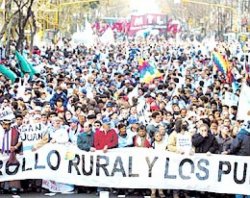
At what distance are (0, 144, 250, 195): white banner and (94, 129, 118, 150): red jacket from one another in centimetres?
15

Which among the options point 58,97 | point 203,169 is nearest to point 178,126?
point 203,169

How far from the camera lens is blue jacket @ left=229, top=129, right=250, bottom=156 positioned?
12.6 meters

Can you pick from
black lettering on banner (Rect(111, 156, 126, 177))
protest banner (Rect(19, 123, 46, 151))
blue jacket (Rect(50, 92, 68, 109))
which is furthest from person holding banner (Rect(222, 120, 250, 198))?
blue jacket (Rect(50, 92, 68, 109))

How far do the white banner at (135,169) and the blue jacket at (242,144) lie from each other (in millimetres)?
158

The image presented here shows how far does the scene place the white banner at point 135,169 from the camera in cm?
1256

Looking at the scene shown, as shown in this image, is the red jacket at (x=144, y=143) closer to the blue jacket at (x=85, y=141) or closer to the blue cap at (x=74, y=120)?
the blue jacket at (x=85, y=141)

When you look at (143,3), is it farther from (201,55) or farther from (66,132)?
(66,132)

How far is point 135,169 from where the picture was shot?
12.8 metres

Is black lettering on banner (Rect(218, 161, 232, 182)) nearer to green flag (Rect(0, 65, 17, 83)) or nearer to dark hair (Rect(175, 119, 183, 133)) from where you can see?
dark hair (Rect(175, 119, 183, 133))

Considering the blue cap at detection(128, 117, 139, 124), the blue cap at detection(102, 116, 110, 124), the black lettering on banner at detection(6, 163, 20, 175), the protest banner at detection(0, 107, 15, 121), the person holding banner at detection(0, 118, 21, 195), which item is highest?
the protest banner at detection(0, 107, 15, 121)

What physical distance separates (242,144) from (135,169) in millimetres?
1717

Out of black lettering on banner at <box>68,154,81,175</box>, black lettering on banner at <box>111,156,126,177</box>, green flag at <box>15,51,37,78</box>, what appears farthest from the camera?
green flag at <box>15,51,37,78</box>

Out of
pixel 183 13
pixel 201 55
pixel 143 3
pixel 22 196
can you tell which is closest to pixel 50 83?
pixel 22 196

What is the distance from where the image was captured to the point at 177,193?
12.9m
